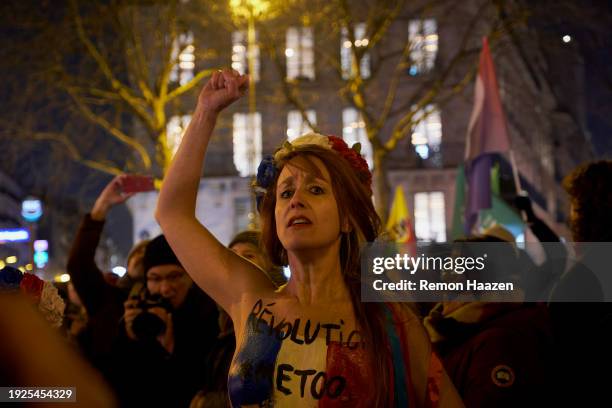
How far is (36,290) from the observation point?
7.56 ft

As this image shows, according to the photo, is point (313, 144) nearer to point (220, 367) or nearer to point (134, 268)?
point (220, 367)

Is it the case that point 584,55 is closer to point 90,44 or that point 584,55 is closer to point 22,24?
point 90,44

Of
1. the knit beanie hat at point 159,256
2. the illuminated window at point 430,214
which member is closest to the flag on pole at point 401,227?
the knit beanie hat at point 159,256

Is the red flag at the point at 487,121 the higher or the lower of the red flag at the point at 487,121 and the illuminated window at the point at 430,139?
the lower

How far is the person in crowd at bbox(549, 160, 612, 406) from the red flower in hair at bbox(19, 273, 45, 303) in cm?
227

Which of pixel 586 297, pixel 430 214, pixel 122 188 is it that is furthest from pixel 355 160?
pixel 430 214

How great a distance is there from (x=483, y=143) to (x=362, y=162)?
7.08 m

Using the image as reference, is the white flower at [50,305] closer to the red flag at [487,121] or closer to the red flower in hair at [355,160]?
the red flower in hair at [355,160]

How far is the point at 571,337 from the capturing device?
3.71 m

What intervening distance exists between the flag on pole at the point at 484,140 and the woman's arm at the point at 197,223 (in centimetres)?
683

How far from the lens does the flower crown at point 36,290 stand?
2240mm

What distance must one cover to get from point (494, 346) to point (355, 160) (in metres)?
1.24

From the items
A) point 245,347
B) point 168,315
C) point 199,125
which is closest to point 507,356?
point 245,347

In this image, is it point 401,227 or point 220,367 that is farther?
point 401,227
